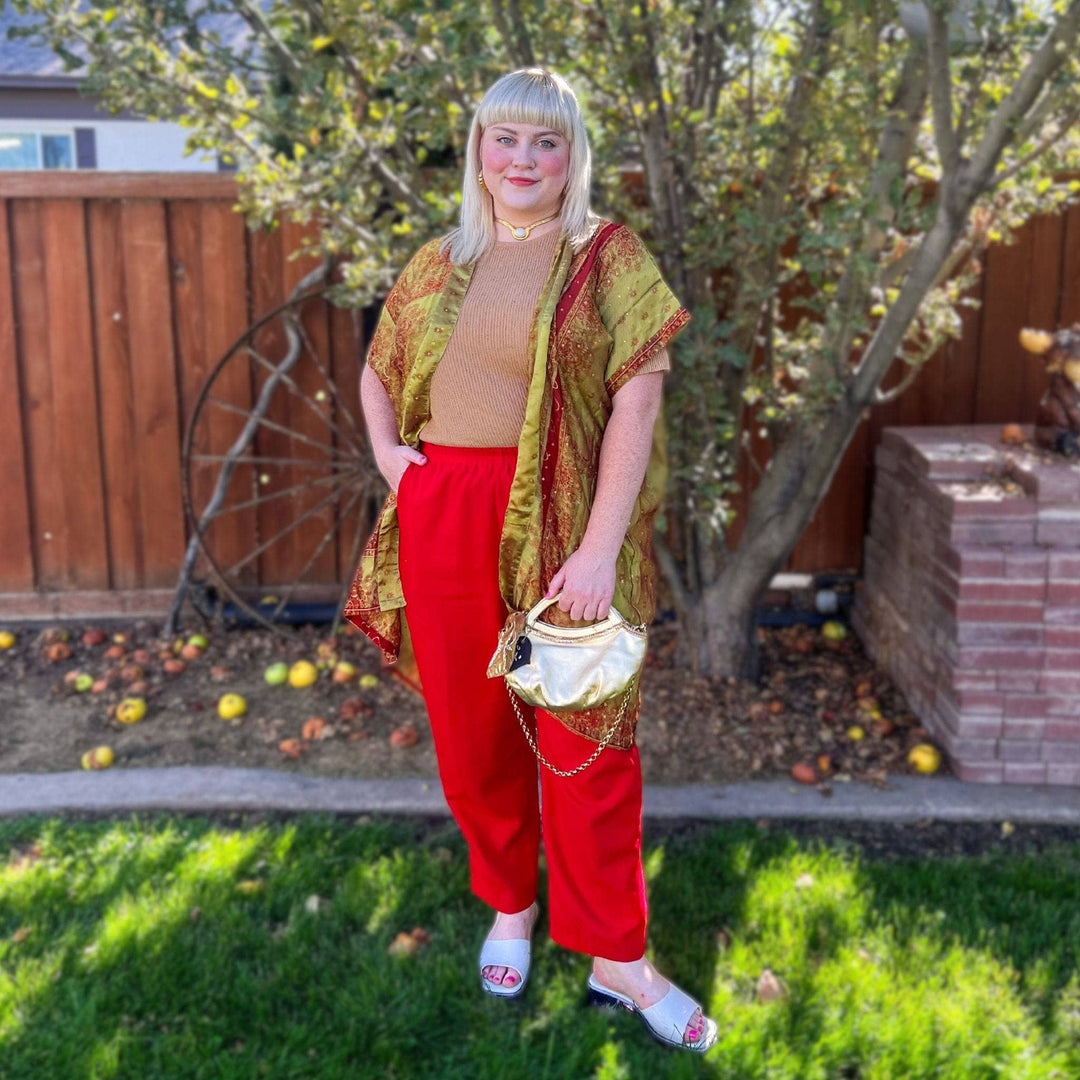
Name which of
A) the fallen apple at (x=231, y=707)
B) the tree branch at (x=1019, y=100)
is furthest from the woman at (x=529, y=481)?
the fallen apple at (x=231, y=707)

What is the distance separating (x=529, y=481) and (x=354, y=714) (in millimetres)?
1981

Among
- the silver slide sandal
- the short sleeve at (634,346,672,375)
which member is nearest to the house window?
the short sleeve at (634,346,672,375)

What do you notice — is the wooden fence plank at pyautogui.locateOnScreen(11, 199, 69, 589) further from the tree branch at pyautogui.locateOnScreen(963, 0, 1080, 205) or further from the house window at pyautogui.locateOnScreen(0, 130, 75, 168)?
the house window at pyautogui.locateOnScreen(0, 130, 75, 168)

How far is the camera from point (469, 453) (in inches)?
89.1

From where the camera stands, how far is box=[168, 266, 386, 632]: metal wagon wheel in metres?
4.55

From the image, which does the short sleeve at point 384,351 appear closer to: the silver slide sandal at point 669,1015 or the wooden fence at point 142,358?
the silver slide sandal at point 669,1015

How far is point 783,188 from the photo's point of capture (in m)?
3.49

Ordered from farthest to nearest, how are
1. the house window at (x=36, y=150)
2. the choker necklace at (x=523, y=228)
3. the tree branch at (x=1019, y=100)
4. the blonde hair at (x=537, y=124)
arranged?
the house window at (x=36, y=150), the tree branch at (x=1019, y=100), the choker necklace at (x=523, y=228), the blonde hair at (x=537, y=124)

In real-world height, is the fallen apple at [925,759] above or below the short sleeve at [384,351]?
below

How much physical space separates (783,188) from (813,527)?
1.62 meters

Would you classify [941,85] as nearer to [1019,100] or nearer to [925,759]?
[1019,100]

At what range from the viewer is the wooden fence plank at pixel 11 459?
14.8 feet

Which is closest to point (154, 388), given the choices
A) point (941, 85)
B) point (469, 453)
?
point (469, 453)

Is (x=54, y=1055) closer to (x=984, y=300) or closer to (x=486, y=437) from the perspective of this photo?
(x=486, y=437)
